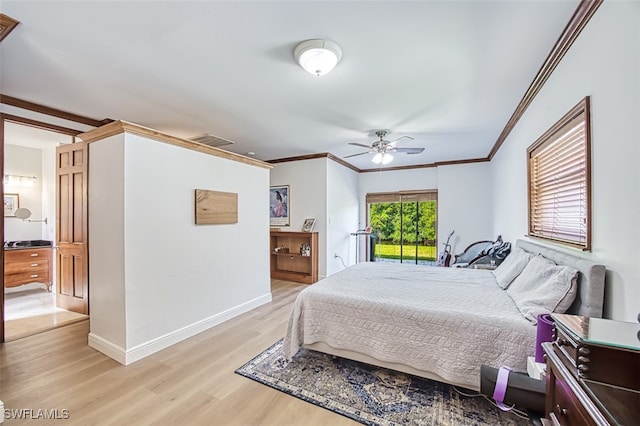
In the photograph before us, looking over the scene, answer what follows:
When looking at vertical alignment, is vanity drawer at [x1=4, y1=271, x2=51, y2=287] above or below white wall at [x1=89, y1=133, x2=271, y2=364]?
below

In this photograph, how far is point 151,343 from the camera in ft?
8.55

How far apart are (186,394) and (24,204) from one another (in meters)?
5.36

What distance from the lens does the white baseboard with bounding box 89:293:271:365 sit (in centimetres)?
244

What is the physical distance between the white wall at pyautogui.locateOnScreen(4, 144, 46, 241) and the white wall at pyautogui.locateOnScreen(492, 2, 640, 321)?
24.9 feet

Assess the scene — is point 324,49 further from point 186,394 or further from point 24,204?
point 24,204

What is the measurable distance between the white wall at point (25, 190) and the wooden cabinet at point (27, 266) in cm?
73

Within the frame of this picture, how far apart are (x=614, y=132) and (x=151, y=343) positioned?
380 cm

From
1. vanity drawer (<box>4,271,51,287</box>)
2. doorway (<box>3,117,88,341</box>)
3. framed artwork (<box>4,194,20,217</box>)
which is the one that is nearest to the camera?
doorway (<box>3,117,88,341</box>)

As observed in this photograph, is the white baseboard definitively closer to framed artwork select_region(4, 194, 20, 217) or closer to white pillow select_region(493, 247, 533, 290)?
white pillow select_region(493, 247, 533, 290)

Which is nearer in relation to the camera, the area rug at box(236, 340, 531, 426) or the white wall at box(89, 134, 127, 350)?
the area rug at box(236, 340, 531, 426)

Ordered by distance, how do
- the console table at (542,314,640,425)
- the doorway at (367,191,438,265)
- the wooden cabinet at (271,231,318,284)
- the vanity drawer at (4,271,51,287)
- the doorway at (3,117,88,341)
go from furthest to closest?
the doorway at (367,191,438,265) < the wooden cabinet at (271,231,318,284) < the vanity drawer at (4,271,51,287) < the doorway at (3,117,88,341) < the console table at (542,314,640,425)

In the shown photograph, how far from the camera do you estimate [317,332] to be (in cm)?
238

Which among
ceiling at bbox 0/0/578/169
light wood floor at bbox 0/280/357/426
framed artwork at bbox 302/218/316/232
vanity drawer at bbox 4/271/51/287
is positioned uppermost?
ceiling at bbox 0/0/578/169

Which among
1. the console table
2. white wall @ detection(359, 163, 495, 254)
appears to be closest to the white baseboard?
the console table
